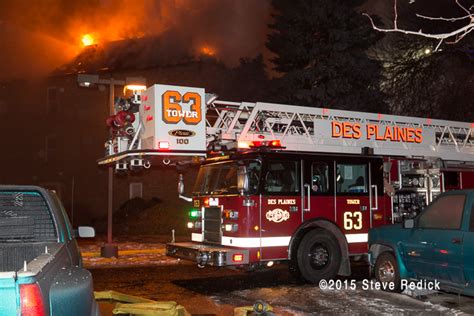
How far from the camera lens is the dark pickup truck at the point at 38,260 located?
8.34 feet

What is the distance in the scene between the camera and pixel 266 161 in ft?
28.0

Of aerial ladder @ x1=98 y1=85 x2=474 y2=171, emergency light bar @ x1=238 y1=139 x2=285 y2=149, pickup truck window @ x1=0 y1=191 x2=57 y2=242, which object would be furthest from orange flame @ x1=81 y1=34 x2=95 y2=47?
pickup truck window @ x1=0 y1=191 x2=57 y2=242

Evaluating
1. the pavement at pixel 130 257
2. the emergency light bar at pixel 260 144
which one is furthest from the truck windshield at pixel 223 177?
the pavement at pixel 130 257

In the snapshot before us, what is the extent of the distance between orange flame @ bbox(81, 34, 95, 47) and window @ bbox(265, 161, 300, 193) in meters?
21.1

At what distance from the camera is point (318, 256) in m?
8.74

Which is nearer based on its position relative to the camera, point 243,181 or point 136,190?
point 243,181

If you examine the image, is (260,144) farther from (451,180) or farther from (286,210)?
(451,180)

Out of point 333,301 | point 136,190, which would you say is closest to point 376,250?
point 333,301

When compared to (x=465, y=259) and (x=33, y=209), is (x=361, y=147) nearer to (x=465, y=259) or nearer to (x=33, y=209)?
(x=465, y=259)

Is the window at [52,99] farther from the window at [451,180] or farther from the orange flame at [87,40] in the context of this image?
the window at [451,180]

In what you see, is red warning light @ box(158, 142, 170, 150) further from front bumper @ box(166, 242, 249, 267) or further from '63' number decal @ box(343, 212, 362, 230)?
'63' number decal @ box(343, 212, 362, 230)

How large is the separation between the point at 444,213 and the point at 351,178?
8.17 feet

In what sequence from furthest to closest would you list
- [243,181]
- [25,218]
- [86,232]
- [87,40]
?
1. [87,40]
2. [243,181]
3. [86,232]
4. [25,218]

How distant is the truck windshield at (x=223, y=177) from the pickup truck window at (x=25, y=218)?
15.1 feet
